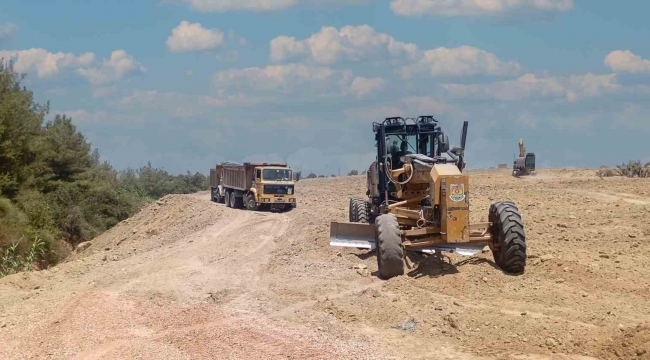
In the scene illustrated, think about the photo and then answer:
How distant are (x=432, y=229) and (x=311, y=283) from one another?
8.26 feet

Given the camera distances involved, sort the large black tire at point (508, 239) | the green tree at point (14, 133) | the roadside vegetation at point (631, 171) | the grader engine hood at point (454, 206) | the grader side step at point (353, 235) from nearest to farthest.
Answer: the grader engine hood at point (454, 206)
the large black tire at point (508, 239)
the grader side step at point (353, 235)
the green tree at point (14, 133)
the roadside vegetation at point (631, 171)

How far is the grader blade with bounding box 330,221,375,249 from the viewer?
16109 mm

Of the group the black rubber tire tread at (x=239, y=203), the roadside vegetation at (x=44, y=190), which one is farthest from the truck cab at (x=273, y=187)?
the roadside vegetation at (x=44, y=190)

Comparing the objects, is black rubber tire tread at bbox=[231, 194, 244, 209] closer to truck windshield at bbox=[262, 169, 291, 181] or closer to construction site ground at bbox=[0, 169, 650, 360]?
truck windshield at bbox=[262, 169, 291, 181]

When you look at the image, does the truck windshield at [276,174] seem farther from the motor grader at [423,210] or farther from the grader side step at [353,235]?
the grader side step at [353,235]

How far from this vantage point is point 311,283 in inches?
570

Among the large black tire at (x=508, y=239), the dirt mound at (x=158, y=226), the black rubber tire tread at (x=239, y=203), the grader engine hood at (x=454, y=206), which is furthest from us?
the black rubber tire tread at (x=239, y=203)

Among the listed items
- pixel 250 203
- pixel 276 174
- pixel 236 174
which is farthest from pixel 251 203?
pixel 236 174

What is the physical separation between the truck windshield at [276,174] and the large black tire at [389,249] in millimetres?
21619

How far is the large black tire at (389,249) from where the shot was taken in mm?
13953

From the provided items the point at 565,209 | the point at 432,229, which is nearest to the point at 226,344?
the point at 432,229

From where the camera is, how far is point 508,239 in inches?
556

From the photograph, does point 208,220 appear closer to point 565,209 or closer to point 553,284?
point 565,209

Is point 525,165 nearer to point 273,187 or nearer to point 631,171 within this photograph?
point 631,171
